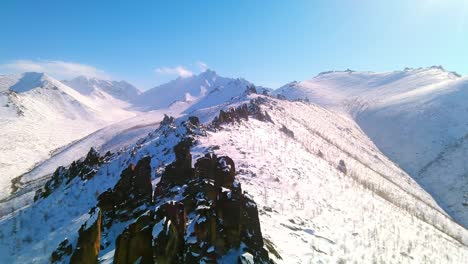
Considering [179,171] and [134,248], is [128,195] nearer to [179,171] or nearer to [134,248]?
[179,171]

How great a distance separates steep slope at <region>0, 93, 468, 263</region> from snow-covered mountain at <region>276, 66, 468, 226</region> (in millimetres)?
23915

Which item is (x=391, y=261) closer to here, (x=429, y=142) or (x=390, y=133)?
(x=429, y=142)

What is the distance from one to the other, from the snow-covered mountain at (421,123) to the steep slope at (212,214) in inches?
942

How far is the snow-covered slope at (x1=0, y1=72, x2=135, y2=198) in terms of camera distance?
72000mm

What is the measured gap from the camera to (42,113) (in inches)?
5226

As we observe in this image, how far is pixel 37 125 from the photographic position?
111 metres

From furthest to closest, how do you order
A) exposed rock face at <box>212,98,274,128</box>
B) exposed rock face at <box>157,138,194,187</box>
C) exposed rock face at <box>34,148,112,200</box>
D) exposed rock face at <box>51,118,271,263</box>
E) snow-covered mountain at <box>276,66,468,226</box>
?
snow-covered mountain at <box>276,66,468,226</box> → exposed rock face at <box>212,98,274,128</box> → exposed rock face at <box>34,148,112,200</box> → exposed rock face at <box>157,138,194,187</box> → exposed rock face at <box>51,118,271,263</box>

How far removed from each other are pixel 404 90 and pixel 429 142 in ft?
224

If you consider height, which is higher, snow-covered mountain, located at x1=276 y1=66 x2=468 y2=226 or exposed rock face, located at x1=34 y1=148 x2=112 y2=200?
exposed rock face, located at x1=34 y1=148 x2=112 y2=200

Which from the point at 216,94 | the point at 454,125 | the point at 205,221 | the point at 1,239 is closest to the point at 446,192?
the point at 454,125

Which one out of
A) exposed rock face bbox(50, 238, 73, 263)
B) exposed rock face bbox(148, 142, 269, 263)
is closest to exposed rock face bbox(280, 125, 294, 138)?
exposed rock face bbox(148, 142, 269, 263)

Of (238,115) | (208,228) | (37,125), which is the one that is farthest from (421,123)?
(37,125)

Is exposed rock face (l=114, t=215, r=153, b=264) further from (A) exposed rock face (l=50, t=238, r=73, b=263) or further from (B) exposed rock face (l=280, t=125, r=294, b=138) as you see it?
(B) exposed rock face (l=280, t=125, r=294, b=138)

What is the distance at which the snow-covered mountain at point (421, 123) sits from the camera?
52.6 m
